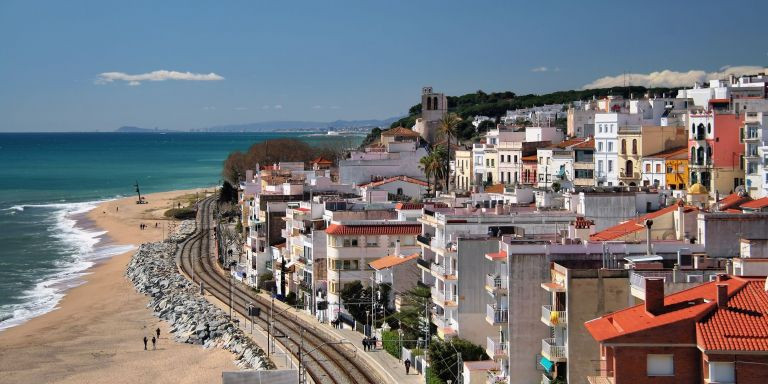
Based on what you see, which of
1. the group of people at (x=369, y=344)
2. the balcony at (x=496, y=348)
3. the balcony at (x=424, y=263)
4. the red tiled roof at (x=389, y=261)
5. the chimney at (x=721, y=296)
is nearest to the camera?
the chimney at (x=721, y=296)

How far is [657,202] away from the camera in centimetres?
5256

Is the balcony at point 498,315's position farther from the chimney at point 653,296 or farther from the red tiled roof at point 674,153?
the red tiled roof at point 674,153

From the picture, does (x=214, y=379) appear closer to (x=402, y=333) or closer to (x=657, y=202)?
(x=402, y=333)

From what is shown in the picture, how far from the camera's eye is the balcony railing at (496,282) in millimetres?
40875

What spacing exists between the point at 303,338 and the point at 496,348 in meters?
19.4

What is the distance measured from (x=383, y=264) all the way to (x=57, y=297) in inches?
1475

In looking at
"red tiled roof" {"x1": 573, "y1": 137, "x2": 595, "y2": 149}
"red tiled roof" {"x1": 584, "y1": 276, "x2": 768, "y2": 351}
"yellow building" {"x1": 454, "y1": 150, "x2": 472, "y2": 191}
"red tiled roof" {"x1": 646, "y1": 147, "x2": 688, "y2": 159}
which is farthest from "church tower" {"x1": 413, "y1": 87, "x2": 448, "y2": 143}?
"red tiled roof" {"x1": 584, "y1": 276, "x2": 768, "y2": 351}

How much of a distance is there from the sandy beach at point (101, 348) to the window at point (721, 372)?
3400cm

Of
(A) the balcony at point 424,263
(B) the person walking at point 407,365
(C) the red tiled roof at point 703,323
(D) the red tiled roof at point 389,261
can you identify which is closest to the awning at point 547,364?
(C) the red tiled roof at point 703,323

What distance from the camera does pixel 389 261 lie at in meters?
60.2

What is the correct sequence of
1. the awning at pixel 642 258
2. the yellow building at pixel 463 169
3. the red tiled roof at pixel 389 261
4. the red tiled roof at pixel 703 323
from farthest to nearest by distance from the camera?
the yellow building at pixel 463 169 < the red tiled roof at pixel 389 261 < the awning at pixel 642 258 < the red tiled roof at pixel 703 323

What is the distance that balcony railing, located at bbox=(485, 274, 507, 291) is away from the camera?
40.9 m

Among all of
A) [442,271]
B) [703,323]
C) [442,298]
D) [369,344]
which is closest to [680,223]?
[442,271]

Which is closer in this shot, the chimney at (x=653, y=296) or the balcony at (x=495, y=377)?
the chimney at (x=653, y=296)
